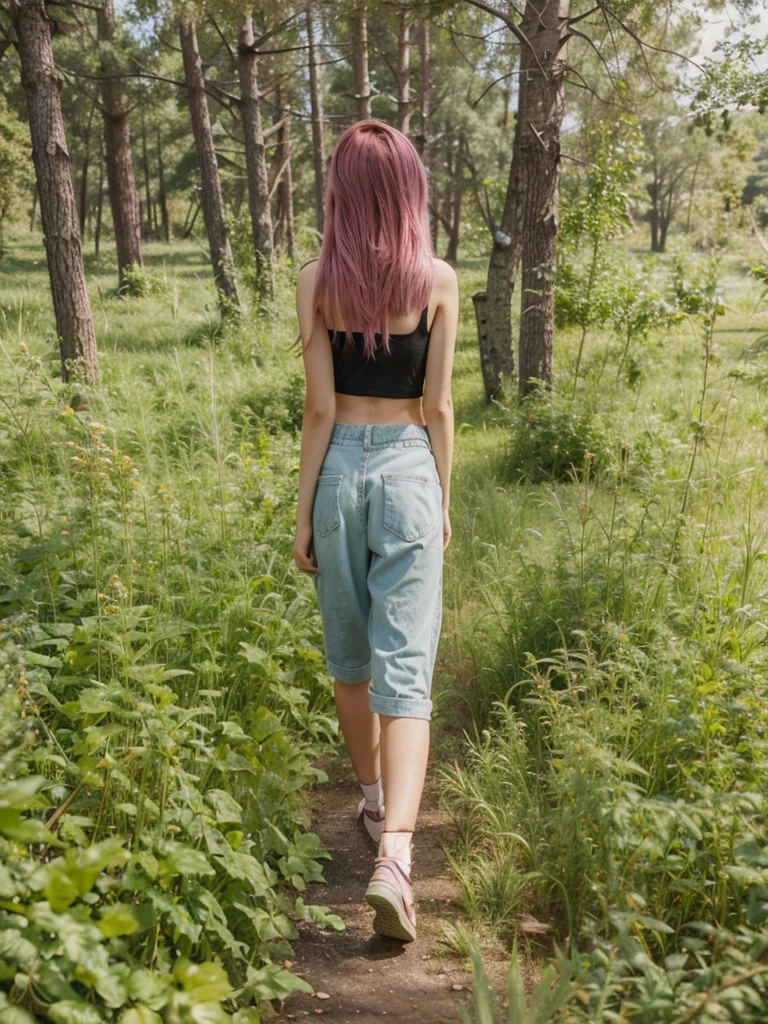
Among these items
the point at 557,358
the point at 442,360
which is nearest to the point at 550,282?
the point at 557,358

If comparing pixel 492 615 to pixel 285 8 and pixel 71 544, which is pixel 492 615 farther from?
pixel 285 8

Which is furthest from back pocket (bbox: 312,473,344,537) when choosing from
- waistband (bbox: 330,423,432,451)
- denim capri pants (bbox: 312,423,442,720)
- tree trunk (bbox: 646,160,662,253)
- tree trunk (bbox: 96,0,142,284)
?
tree trunk (bbox: 646,160,662,253)

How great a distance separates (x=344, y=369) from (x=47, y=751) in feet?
4.50

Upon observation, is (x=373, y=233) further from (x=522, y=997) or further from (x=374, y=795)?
(x=522, y=997)

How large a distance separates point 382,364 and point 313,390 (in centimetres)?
23

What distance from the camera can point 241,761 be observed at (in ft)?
8.92

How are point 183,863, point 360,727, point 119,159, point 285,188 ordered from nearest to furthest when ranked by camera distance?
point 183,863
point 360,727
point 119,159
point 285,188

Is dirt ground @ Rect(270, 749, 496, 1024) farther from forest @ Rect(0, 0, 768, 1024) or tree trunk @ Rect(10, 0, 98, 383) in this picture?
tree trunk @ Rect(10, 0, 98, 383)

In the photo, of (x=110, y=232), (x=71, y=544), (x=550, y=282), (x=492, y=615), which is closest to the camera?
(x=71, y=544)

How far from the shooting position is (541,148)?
23.7 feet

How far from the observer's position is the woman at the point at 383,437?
2643 millimetres

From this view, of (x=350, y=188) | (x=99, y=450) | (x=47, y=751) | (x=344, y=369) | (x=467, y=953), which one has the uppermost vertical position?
(x=350, y=188)

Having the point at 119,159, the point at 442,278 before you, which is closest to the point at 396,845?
the point at 442,278

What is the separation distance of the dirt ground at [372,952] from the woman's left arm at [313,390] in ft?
4.15
